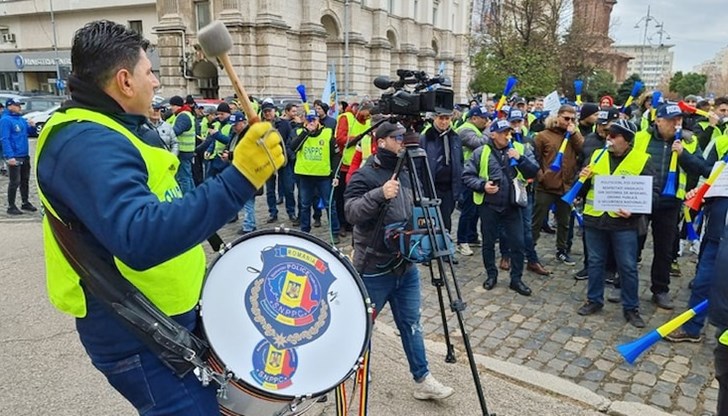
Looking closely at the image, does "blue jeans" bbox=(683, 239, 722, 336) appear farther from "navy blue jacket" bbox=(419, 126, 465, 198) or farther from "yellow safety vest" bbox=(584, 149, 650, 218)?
"navy blue jacket" bbox=(419, 126, 465, 198)

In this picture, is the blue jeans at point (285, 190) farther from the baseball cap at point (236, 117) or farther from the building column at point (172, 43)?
the building column at point (172, 43)

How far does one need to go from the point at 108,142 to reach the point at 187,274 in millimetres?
534

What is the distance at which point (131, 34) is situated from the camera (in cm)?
171

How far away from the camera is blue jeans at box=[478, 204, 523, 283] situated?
6012 millimetres

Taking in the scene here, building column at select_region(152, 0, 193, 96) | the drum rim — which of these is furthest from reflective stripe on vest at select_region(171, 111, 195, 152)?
building column at select_region(152, 0, 193, 96)

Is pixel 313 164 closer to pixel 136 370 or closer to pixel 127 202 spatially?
pixel 136 370

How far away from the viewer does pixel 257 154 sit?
5.11 feet

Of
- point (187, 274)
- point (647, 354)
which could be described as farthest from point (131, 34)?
point (647, 354)

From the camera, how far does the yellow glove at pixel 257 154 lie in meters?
1.55

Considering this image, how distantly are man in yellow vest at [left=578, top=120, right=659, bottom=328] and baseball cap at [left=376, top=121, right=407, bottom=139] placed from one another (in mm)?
2719

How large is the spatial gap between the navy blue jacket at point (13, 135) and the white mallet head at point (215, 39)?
9755 mm

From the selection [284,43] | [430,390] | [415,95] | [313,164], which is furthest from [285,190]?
[284,43]

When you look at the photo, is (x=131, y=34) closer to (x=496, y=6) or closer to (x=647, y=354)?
(x=647, y=354)

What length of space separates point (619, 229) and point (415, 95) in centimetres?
318
